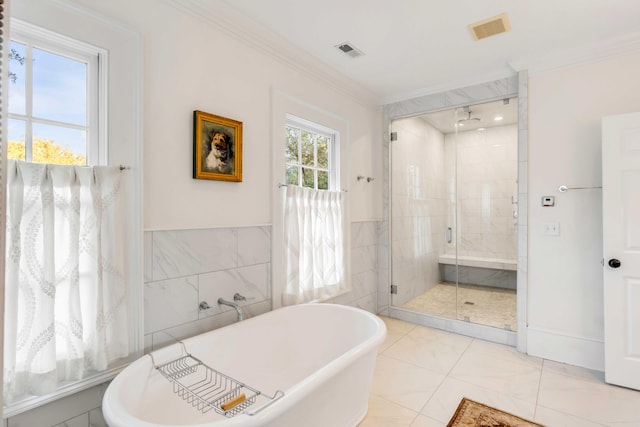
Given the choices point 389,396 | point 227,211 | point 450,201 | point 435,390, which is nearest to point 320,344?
point 389,396

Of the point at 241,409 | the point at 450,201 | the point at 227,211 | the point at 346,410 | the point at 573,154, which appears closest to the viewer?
the point at 241,409

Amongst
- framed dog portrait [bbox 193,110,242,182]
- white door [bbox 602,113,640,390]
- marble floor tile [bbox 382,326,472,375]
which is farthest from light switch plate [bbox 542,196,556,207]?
framed dog portrait [bbox 193,110,242,182]

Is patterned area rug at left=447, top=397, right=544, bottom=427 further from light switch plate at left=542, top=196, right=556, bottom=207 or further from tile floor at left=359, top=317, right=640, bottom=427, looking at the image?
light switch plate at left=542, top=196, right=556, bottom=207

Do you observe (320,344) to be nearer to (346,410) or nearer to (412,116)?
(346,410)

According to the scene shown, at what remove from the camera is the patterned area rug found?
6.38 ft

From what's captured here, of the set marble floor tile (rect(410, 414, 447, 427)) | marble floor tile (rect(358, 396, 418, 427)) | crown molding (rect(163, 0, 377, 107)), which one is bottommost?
marble floor tile (rect(410, 414, 447, 427))

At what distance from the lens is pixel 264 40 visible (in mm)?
2391

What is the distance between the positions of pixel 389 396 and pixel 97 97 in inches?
99.3

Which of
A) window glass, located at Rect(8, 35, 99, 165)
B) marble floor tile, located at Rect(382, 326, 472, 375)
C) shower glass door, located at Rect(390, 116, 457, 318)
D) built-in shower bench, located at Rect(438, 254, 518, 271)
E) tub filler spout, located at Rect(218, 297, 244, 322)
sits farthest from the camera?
shower glass door, located at Rect(390, 116, 457, 318)

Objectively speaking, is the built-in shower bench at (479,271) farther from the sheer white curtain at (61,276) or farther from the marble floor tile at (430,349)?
the sheer white curtain at (61,276)

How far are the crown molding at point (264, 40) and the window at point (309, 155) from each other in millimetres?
451

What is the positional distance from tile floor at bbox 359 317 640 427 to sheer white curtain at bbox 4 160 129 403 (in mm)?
1570

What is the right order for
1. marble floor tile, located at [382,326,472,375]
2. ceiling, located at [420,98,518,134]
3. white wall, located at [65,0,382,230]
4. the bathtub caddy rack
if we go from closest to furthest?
the bathtub caddy rack, white wall, located at [65,0,382,230], marble floor tile, located at [382,326,472,375], ceiling, located at [420,98,518,134]

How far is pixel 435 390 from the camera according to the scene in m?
2.34
